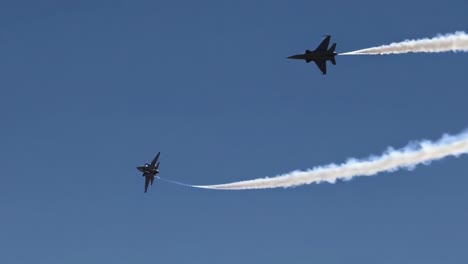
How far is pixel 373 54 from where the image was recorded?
84875mm

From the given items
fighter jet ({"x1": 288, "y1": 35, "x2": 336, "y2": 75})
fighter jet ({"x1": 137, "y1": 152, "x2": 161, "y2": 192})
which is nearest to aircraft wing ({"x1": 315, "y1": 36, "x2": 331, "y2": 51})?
fighter jet ({"x1": 288, "y1": 35, "x2": 336, "y2": 75})

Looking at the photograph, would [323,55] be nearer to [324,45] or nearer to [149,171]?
[324,45]

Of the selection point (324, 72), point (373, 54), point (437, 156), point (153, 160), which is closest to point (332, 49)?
point (324, 72)

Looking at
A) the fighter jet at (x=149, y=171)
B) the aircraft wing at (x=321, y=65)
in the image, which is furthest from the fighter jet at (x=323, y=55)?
the fighter jet at (x=149, y=171)

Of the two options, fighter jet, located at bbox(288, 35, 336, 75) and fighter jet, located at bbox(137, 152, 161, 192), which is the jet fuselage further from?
fighter jet, located at bbox(137, 152, 161, 192)

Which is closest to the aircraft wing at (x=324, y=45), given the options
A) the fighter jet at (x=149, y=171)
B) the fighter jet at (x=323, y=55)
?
the fighter jet at (x=323, y=55)

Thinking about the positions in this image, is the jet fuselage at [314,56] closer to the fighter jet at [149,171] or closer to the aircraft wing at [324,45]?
the aircraft wing at [324,45]

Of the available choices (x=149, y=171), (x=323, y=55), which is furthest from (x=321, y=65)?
(x=149, y=171)

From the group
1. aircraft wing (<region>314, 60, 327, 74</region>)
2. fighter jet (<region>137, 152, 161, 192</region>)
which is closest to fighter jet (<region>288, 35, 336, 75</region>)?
aircraft wing (<region>314, 60, 327, 74</region>)

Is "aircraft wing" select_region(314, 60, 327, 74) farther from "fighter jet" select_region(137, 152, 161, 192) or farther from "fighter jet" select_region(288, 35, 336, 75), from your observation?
"fighter jet" select_region(137, 152, 161, 192)

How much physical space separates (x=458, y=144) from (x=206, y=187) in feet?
84.4

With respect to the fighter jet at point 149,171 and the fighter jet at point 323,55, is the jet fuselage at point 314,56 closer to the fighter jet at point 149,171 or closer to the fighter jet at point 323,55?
the fighter jet at point 323,55

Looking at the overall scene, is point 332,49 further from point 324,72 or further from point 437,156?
point 437,156

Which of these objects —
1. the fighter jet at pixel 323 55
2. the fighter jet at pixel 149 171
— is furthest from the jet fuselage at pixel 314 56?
the fighter jet at pixel 149 171
